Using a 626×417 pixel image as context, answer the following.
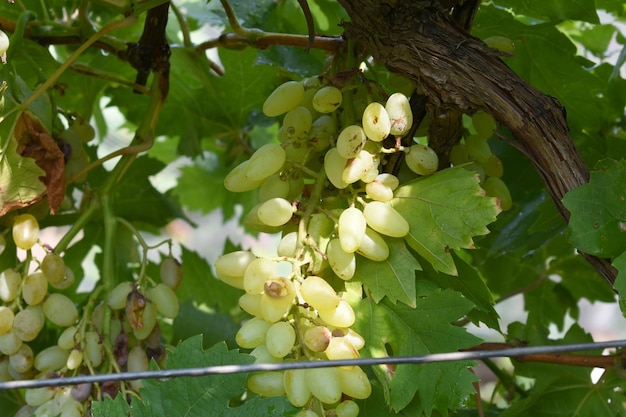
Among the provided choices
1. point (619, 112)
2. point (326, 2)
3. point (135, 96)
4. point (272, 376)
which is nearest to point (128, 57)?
point (135, 96)

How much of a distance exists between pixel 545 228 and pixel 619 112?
0.28 m

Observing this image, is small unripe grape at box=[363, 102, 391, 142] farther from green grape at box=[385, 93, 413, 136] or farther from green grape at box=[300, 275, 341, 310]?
green grape at box=[300, 275, 341, 310]

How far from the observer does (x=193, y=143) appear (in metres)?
1.18

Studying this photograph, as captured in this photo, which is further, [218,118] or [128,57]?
[218,118]

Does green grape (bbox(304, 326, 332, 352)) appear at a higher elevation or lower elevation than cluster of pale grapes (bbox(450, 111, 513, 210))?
lower

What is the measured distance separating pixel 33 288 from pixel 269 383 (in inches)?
11.4

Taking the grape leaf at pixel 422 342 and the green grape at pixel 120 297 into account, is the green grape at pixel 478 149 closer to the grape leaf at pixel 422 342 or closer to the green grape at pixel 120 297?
the grape leaf at pixel 422 342

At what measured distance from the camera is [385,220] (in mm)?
666

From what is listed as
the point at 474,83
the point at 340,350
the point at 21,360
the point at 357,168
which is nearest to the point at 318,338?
the point at 340,350

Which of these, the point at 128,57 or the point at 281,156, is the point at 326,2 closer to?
the point at 128,57

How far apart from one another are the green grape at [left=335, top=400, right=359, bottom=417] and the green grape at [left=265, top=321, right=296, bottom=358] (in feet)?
0.21

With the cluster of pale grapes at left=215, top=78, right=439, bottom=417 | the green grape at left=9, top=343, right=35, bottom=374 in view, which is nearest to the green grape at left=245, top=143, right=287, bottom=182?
the cluster of pale grapes at left=215, top=78, right=439, bottom=417

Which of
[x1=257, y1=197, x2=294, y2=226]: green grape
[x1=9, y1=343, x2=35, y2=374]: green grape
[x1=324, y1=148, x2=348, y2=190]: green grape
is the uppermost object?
[x1=324, y1=148, x2=348, y2=190]: green grape

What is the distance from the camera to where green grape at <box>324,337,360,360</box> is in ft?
2.08
